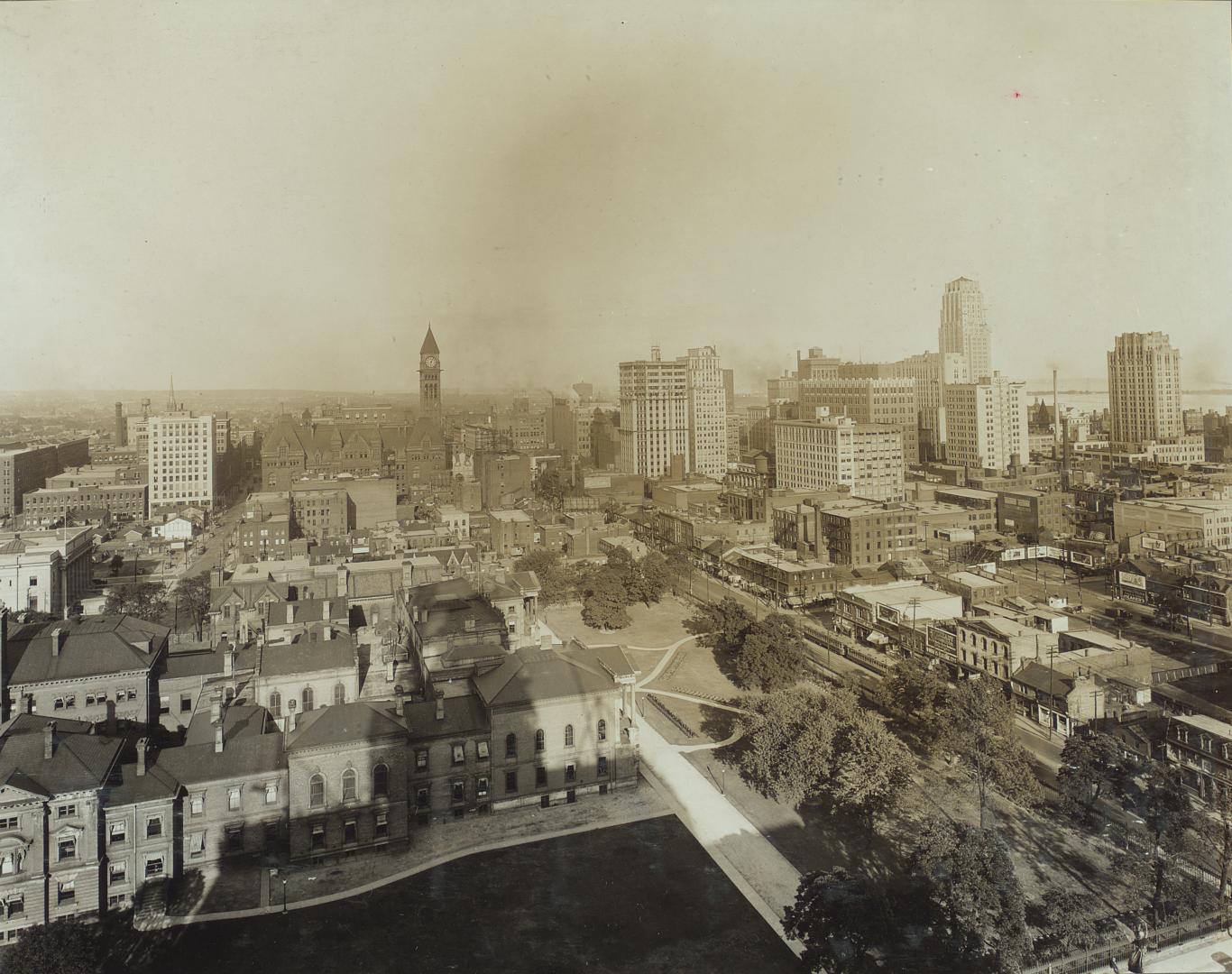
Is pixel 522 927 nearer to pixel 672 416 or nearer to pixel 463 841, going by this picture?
pixel 463 841

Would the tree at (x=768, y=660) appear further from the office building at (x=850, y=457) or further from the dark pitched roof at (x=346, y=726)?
the office building at (x=850, y=457)

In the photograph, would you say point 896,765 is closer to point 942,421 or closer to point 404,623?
point 404,623

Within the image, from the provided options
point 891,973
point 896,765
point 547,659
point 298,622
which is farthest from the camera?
point 298,622

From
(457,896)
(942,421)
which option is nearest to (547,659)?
(457,896)

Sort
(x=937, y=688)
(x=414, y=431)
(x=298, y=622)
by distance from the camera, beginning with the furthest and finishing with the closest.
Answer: (x=414, y=431) < (x=298, y=622) < (x=937, y=688)

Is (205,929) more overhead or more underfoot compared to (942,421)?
more underfoot

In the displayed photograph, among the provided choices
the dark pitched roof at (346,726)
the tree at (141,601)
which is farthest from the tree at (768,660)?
the tree at (141,601)

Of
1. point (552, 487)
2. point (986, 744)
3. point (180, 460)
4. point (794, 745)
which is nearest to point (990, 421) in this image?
point (552, 487)
